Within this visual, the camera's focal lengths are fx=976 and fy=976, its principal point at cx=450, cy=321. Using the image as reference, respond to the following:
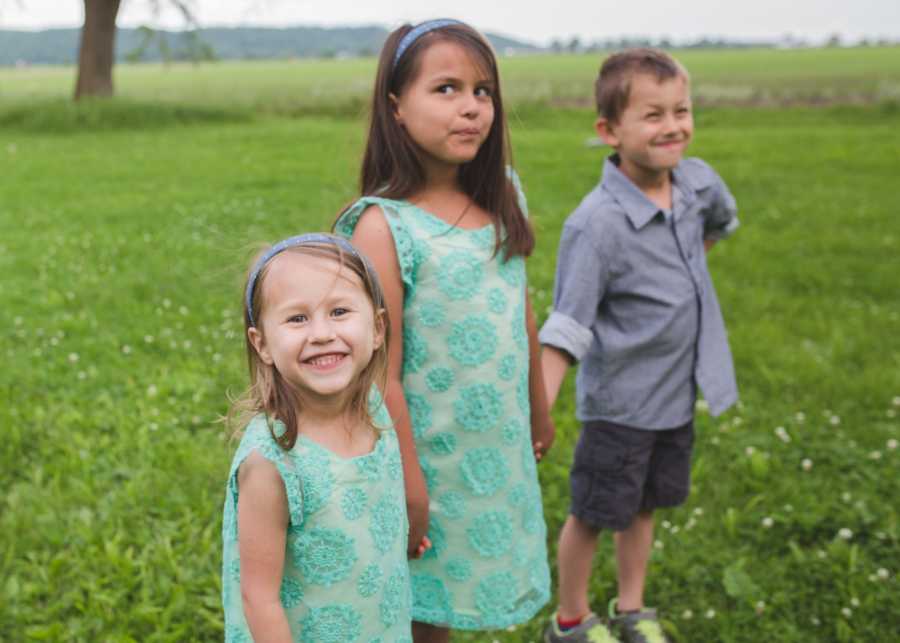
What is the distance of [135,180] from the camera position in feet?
41.5

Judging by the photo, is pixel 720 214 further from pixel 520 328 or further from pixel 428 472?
pixel 428 472

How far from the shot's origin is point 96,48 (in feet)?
72.8

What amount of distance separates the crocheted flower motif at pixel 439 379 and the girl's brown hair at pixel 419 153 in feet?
1.13

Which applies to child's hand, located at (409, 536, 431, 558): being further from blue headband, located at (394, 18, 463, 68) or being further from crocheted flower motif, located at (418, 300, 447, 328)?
blue headband, located at (394, 18, 463, 68)

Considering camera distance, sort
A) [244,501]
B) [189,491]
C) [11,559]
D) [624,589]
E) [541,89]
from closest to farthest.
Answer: [244,501] → [624,589] → [11,559] → [189,491] → [541,89]

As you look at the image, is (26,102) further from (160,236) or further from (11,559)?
(11,559)

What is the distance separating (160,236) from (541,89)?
20825 millimetres

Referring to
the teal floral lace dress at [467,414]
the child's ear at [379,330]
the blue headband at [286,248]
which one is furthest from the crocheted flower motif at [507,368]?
the blue headband at [286,248]

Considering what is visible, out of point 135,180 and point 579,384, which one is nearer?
point 579,384

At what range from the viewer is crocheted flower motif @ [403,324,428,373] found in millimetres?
2424

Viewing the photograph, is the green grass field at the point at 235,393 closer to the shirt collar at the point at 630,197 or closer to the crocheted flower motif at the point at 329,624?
the shirt collar at the point at 630,197

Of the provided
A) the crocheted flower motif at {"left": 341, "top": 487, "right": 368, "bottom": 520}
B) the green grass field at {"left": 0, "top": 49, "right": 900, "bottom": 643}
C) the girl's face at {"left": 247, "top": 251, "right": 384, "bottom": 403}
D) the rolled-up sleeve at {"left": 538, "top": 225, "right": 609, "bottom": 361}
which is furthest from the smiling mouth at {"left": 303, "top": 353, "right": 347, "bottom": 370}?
the rolled-up sleeve at {"left": 538, "top": 225, "right": 609, "bottom": 361}

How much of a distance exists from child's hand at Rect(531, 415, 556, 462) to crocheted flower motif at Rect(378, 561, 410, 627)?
82 cm

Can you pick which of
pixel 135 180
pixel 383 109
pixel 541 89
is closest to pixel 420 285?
pixel 383 109
